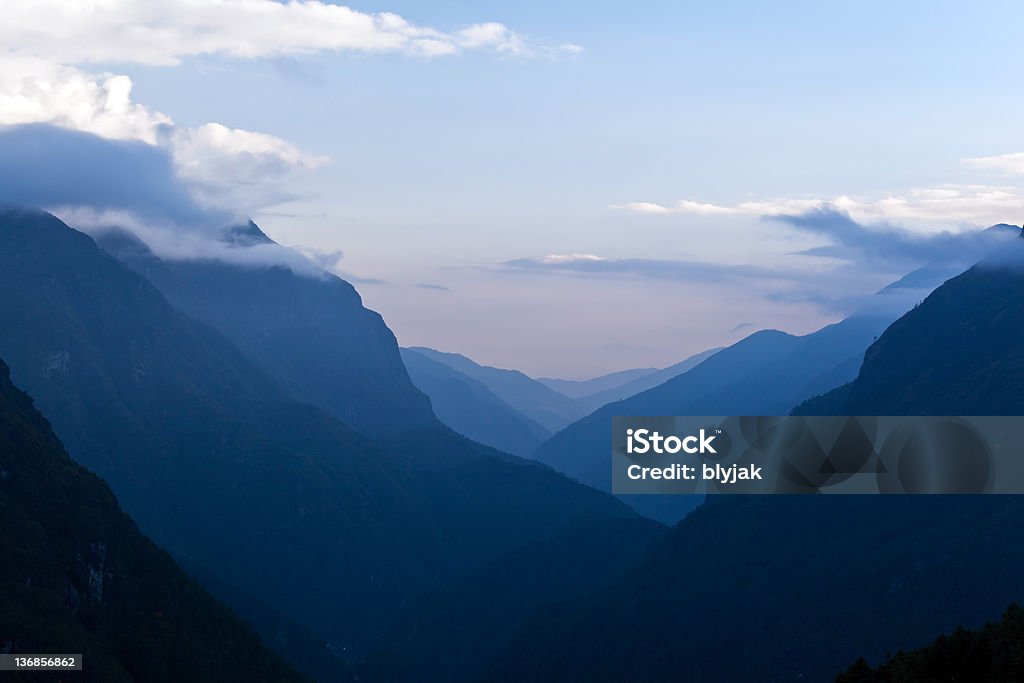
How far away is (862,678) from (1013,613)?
2689 centimetres

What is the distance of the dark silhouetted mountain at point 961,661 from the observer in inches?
6038

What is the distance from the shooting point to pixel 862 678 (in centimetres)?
16175

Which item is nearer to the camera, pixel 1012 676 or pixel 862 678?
pixel 1012 676

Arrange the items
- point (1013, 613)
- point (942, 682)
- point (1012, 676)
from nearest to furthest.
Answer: point (1012, 676)
point (942, 682)
point (1013, 613)

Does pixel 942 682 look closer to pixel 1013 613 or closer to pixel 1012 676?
pixel 1012 676

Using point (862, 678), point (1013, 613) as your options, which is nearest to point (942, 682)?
point (862, 678)

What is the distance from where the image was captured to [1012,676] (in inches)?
5778

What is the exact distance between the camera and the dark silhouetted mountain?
503ft

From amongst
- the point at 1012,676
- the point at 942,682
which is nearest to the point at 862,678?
the point at 942,682

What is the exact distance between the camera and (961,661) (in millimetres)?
160875

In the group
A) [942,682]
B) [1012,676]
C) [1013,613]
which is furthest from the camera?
[1013,613]

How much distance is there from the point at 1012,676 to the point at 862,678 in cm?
2024

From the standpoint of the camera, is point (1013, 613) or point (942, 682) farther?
point (1013, 613)
